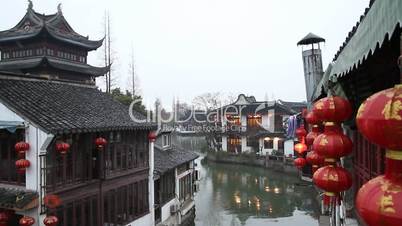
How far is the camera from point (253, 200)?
97.1ft

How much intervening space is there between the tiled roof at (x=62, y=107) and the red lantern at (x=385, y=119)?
10.8m

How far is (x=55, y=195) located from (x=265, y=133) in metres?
39.5

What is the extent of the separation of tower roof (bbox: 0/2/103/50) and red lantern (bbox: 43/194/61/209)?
41.7 feet

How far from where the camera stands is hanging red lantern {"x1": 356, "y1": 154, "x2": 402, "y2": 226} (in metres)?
1.87

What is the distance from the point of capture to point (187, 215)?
924 inches

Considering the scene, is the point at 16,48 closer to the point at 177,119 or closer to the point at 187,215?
the point at 187,215

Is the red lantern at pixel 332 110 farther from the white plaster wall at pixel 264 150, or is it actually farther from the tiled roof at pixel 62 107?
the white plaster wall at pixel 264 150

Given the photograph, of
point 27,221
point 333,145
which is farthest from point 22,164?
point 333,145

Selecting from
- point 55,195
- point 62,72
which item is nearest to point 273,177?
point 62,72

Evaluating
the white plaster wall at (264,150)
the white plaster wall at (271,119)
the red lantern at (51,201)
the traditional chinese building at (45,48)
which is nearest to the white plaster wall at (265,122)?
the white plaster wall at (271,119)

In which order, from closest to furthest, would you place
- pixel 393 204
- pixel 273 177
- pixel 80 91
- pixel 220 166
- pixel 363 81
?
1. pixel 393 204
2. pixel 363 81
3. pixel 80 91
4. pixel 273 177
5. pixel 220 166

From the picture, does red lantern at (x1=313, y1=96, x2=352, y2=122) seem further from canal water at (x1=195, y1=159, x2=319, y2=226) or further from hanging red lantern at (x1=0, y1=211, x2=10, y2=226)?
canal water at (x1=195, y1=159, x2=319, y2=226)

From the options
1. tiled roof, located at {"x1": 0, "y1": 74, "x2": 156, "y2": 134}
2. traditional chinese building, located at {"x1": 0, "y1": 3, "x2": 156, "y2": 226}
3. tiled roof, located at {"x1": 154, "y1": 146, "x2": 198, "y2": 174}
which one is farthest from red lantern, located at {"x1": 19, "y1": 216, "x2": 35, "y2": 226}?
tiled roof, located at {"x1": 154, "y1": 146, "x2": 198, "y2": 174}

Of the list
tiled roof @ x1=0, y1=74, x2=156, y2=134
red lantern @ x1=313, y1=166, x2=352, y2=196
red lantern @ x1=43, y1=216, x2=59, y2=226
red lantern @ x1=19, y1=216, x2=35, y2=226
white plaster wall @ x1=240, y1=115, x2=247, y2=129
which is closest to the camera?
red lantern @ x1=313, y1=166, x2=352, y2=196
